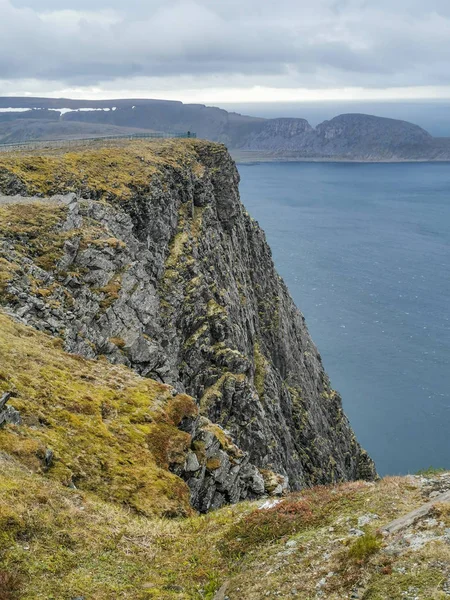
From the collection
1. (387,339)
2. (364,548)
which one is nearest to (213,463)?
(364,548)

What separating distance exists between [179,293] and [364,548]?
125 feet

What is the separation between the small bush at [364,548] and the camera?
46.6 ft

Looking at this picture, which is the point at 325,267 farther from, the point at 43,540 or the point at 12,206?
the point at 43,540

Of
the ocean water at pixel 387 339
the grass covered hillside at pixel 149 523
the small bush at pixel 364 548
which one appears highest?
the small bush at pixel 364 548

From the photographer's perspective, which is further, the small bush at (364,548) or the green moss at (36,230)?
the green moss at (36,230)

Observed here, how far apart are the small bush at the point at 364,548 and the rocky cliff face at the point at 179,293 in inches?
448

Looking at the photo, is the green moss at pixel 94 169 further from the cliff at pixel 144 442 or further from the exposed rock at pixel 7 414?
the exposed rock at pixel 7 414

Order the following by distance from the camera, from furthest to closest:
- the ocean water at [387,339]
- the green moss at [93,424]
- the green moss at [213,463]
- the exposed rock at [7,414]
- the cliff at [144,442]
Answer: the ocean water at [387,339]
the green moss at [213,463]
the green moss at [93,424]
the exposed rock at [7,414]
the cliff at [144,442]

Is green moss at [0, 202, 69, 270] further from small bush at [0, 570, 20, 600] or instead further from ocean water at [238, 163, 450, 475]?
ocean water at [238, 163, 450, 475]

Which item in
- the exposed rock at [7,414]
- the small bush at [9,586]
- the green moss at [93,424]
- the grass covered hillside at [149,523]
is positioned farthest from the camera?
the green moss at [93,424]

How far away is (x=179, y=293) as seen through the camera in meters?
50.7

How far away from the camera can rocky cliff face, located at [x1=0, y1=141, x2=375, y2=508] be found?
3512 centimetres

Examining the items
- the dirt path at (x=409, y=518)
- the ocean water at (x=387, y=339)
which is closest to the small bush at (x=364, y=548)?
the dirt path at (x=409, y=518)

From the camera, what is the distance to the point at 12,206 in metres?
41.9
